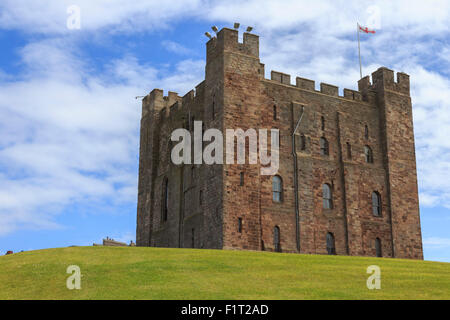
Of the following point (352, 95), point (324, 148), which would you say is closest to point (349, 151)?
point (324, 148)

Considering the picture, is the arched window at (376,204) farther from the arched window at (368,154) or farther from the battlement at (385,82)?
the battlement at (385,82)

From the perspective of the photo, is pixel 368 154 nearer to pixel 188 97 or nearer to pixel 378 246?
pixel 378 246

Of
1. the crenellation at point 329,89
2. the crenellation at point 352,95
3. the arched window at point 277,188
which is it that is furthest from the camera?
the crenellation at point 352,95

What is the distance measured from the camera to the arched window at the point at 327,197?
42.0 metres

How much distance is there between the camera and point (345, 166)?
4312 cm

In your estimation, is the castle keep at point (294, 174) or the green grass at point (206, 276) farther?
the castle keep at point (294, 174)

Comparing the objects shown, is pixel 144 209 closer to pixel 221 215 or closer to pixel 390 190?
pixel 221 215

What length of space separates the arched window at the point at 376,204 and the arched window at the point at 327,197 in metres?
3.71

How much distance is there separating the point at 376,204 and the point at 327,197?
4.32 meters

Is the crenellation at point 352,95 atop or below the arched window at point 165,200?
atop

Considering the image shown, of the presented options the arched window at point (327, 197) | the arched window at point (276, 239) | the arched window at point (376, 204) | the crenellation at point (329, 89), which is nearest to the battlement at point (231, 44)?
the crenellation at point (329, 89)

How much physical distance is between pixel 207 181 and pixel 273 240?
552 centimetres
